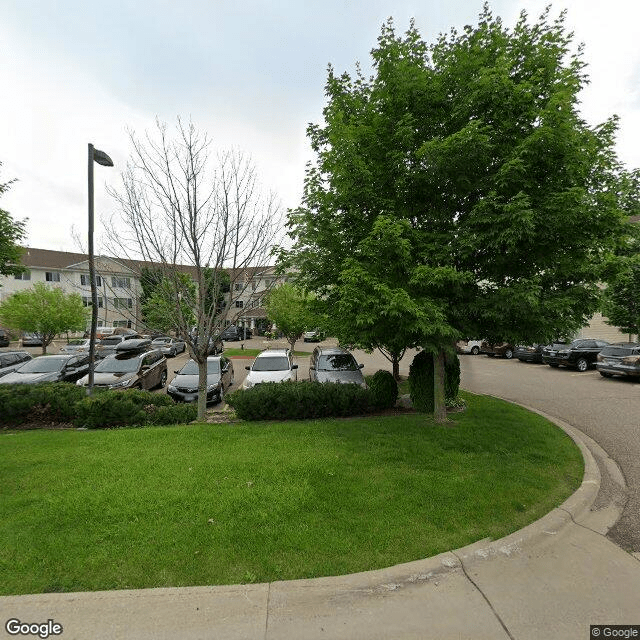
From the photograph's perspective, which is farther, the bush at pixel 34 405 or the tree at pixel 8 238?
the tree at pixel 8 238

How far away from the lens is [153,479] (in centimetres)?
444

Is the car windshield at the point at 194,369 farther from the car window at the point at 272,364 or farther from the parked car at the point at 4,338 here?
the parked car at the point at 4,338

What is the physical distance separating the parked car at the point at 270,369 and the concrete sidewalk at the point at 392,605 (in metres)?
7.87

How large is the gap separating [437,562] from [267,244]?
6.18 metres

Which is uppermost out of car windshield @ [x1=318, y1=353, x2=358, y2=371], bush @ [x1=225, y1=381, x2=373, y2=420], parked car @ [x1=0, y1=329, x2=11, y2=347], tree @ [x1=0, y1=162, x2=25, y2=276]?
tree @ [x1=0, y1=162, x2=25, y2=276]

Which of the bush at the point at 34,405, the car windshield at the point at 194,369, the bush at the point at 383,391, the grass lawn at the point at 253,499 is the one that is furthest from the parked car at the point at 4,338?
the bush at the point at 383,391

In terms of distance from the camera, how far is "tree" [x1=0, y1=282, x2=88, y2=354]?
21375 millimetres

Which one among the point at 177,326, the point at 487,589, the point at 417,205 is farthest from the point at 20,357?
the point at 487,589

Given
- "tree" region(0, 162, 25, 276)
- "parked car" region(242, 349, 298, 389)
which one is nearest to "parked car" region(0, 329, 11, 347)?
"tree" region(0, 162, 25, 276)

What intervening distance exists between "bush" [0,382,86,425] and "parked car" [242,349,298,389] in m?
4.47

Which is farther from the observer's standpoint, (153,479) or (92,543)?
(153,479)

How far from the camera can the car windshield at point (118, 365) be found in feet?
38.4

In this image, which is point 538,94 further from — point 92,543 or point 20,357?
point 20,357

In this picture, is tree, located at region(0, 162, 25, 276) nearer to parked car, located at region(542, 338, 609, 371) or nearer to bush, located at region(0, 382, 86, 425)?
bush, located at region(0, 382, 86, 425)
